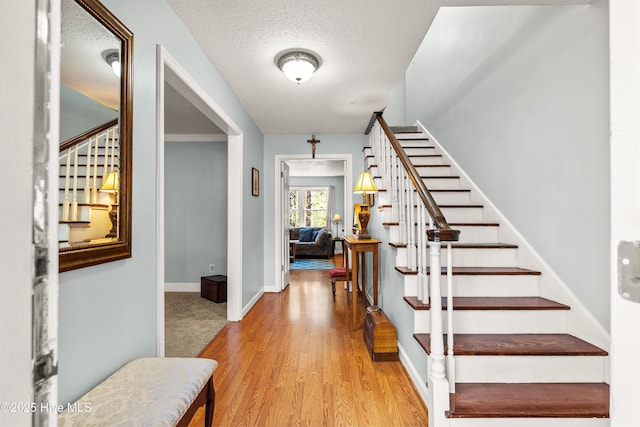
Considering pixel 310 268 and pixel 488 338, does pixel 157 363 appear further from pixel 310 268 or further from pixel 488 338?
pixel 310 268

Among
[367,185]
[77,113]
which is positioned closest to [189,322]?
[367,185]

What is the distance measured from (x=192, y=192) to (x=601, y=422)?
5.01 m

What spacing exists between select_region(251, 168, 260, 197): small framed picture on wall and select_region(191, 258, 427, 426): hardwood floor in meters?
1.61

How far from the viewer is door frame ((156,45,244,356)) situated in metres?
1.77

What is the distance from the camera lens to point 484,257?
96.2 inches

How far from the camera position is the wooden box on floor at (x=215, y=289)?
423 centimetres

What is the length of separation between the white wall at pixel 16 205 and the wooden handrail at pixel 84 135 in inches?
39.2

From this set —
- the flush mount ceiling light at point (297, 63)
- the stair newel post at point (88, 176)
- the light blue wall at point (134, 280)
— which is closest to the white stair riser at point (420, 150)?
the flush mount ceiling light at point (297, 63)

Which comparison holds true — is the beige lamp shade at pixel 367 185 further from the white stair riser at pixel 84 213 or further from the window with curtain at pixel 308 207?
the window with curtain at pixel 308 207

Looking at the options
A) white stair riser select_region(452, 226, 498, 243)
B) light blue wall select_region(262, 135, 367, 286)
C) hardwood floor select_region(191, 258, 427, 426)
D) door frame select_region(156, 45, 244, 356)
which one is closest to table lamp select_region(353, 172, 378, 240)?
white stair riser select_region(452, 226, 498, 243)

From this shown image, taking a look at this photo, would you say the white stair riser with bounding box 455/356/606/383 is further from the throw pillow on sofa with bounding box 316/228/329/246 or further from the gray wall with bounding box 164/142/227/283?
the throw pillow on sofa with bounding box 316/228/329/246

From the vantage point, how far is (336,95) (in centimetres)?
345

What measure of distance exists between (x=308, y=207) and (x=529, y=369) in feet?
30.6
